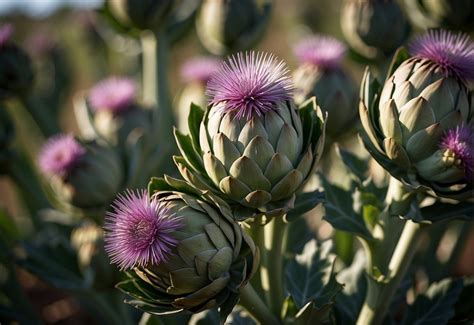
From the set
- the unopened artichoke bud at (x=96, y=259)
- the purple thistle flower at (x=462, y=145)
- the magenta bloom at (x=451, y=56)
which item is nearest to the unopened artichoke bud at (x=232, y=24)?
the unopened artichoke bud at (x=96, y=259)

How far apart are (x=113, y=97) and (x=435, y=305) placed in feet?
2.59

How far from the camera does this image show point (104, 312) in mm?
1152

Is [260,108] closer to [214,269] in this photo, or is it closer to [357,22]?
[214,269]

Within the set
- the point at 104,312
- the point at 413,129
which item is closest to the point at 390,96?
the point at 413,129

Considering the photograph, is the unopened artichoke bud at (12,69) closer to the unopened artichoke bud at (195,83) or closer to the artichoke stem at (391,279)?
the unopened artichoke bud at (195,83)

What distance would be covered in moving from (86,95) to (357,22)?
0.65 metres

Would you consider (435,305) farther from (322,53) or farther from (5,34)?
(5,34)

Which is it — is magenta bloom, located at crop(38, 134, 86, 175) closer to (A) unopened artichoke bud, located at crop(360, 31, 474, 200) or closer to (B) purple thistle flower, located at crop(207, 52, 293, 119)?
(B) purple thistle flower, located at crop(207, 52, 293, 119)

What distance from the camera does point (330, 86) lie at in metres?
1.07

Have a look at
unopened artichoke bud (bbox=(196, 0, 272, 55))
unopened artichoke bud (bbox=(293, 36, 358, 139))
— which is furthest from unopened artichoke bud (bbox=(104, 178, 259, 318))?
unopened artichoke bud (bbox=(196, 0, 272, 55))

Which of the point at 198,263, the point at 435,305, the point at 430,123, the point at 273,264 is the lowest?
the point at 435,305

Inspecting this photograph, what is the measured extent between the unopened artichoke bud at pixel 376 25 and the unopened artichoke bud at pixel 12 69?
0.74m

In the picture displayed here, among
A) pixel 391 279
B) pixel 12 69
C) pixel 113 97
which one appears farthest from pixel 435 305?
pixel 12 69

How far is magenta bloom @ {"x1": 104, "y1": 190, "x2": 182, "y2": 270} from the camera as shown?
2.01 feet
